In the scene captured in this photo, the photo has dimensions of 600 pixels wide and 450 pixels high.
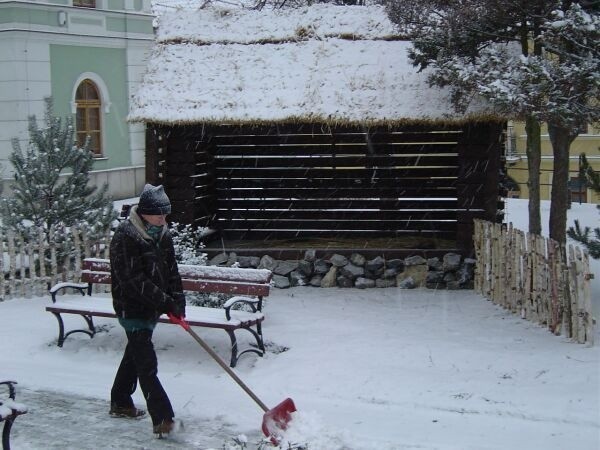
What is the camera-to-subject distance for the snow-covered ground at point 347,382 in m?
6.26

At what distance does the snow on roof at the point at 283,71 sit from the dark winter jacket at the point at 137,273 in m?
4.82

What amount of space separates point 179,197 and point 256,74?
2.09 m

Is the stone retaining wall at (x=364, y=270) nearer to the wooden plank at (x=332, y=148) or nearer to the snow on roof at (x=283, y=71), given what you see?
the snow on roof at (x=283, y=71)

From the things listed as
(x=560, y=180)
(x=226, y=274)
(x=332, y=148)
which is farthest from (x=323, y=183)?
(x=226, y=274)

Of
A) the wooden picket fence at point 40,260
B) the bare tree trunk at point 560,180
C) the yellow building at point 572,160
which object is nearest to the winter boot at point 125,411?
the wooden picket fence at point 40,260

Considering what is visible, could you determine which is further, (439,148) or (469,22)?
(439,148)

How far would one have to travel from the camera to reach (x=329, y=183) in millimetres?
13227

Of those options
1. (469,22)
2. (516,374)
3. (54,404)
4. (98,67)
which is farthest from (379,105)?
(98,67)

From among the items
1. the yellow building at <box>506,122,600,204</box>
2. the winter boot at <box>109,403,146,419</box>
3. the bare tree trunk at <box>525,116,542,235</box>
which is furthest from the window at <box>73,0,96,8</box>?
the winter boot at <box>109,403,146,419</box>

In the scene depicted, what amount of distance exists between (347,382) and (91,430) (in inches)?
91.3

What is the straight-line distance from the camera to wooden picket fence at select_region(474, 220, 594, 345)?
26.2ft

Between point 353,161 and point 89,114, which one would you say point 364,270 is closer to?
point 353,161

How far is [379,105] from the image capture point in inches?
424

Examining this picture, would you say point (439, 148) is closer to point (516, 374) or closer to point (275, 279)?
point (275, 279)
